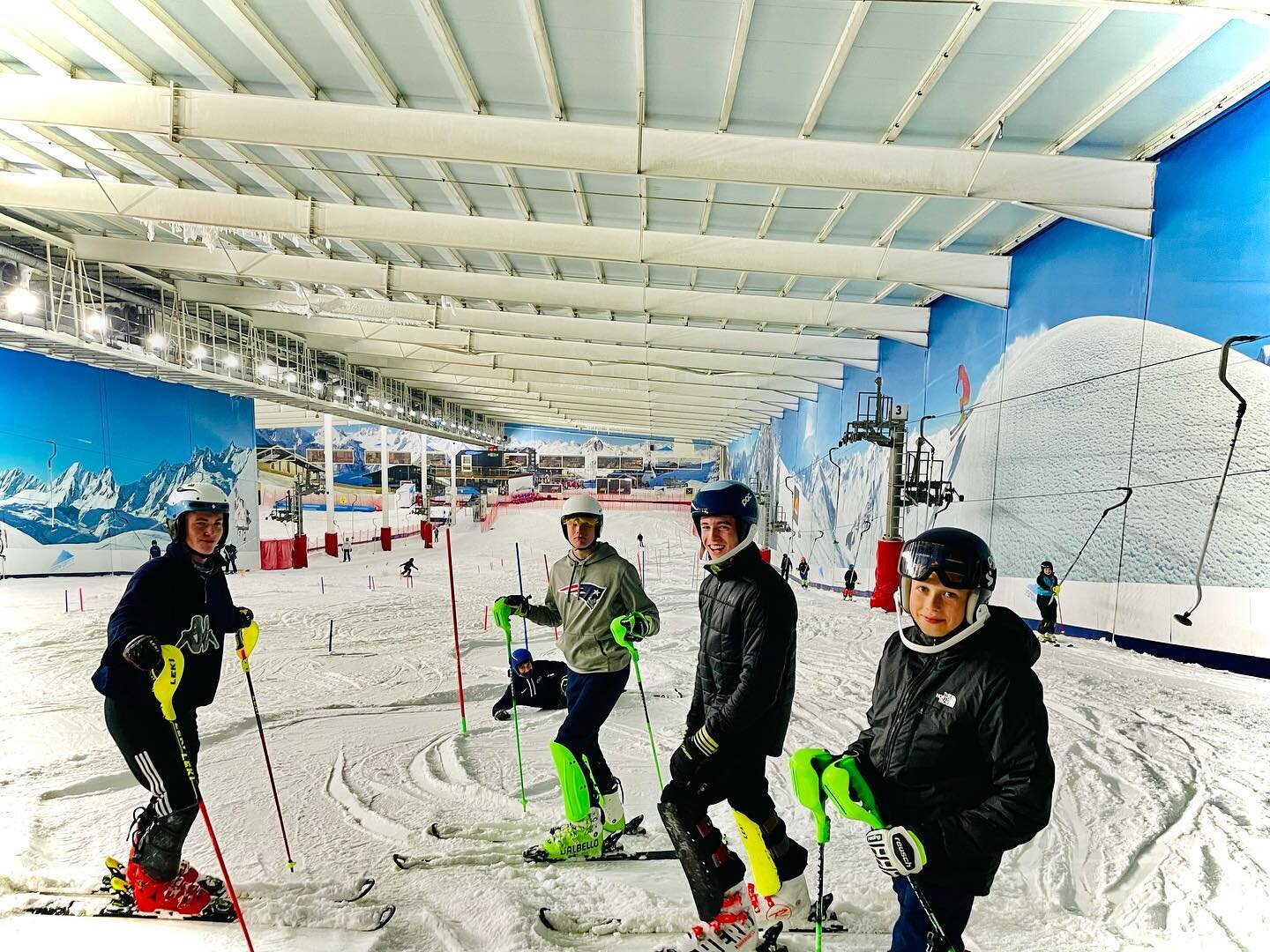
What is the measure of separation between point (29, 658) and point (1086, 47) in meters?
12.3

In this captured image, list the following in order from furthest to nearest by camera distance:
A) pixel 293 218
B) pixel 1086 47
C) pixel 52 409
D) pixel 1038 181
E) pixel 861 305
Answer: pixel 52 409 < pixel 861 305 < pixel 293 218 < pixel 1038 181 < pixel 1086 47

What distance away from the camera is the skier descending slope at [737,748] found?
235 centimetres

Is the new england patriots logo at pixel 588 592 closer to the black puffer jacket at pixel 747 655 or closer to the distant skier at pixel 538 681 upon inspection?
the distant skier at pixel 538 681

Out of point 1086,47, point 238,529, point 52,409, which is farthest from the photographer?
point 238,529

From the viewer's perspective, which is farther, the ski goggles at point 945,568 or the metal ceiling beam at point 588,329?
the metal ceiling beam at point 588,329

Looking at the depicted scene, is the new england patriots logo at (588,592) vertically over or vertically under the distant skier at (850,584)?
over

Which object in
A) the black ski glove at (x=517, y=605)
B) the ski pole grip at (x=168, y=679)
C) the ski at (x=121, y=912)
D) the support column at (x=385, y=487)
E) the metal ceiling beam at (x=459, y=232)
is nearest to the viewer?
the ski pole grip at (x=168, y=679)

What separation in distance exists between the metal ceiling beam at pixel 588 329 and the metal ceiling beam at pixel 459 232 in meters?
4.30

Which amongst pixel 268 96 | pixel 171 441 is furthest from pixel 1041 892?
pixel 171 441

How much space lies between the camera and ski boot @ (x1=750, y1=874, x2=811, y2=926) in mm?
2473

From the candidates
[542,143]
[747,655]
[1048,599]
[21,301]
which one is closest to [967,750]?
[747,655]

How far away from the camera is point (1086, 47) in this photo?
529cm

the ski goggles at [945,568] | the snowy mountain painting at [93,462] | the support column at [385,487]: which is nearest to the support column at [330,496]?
the support column at [385,487]

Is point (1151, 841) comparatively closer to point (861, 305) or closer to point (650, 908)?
point (650, 908)
